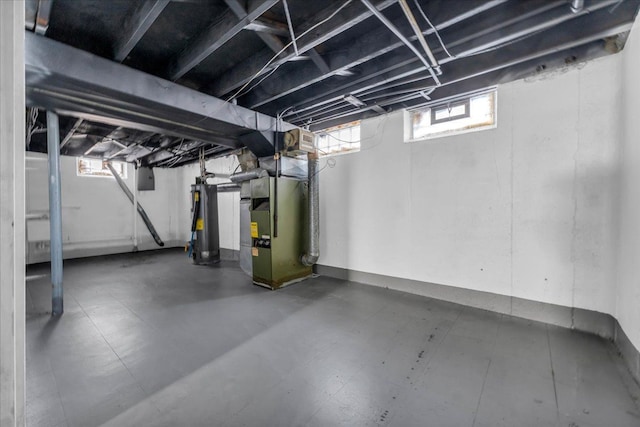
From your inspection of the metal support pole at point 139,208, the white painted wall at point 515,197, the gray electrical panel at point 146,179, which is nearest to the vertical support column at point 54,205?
the white painted wall at point 515,197

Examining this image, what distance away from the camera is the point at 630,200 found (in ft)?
6.05

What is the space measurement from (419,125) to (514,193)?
143 centimetres

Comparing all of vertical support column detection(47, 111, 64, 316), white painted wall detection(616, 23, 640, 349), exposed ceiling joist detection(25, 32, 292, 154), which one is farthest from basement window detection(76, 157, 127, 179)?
white painted wall detection(616, 23, 640, 349)

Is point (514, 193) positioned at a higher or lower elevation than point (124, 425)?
higher

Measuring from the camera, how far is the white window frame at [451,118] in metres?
2.77

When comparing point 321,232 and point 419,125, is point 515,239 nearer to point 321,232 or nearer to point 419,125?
point 419,125

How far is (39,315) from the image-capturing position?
8.97 ft

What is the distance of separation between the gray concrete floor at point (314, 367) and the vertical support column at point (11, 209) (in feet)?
2.82

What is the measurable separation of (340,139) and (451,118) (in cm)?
165

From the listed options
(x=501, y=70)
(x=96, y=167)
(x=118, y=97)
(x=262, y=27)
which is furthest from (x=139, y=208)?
(x=501, y=70)

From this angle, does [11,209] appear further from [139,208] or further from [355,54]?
[139,208]

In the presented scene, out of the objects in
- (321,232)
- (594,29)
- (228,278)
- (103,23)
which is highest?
(103,23)

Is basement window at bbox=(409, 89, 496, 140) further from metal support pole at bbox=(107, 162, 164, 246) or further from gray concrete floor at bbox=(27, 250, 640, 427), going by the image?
metal support pole at bbox=(107, 162, 164, 246)

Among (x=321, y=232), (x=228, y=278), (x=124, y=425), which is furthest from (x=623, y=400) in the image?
(x=228, y=278)
